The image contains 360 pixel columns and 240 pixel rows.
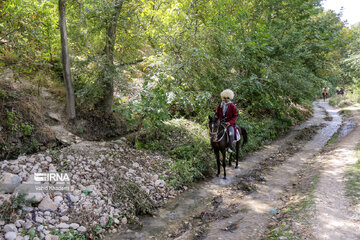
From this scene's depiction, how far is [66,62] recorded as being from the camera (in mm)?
8320

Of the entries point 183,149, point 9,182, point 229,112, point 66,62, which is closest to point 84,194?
point 9,182

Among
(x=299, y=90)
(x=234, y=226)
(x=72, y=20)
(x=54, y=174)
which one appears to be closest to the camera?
(x=234, y=226)

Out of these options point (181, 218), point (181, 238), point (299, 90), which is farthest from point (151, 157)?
point (299, 90)

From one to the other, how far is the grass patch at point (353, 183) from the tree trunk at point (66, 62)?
9.19 metres

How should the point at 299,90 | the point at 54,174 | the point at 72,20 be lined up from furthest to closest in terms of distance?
the point at 299,90
the point at 72,20
the point at 54,174

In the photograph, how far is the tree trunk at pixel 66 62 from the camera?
7883 millimetres

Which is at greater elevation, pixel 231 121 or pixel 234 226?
pixel 231 121

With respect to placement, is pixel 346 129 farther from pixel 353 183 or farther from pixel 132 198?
pixel 132 198

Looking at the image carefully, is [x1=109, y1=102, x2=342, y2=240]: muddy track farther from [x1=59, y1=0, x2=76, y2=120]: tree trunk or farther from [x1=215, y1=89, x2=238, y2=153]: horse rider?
[x1=59, y1=0, x2=76, y2=120]: tree trunk

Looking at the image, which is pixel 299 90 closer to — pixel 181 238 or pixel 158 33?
pixel 158 33

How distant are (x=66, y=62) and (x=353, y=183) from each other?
32.8 ft

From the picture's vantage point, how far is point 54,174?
19.1 feet

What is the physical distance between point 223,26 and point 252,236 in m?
9.88

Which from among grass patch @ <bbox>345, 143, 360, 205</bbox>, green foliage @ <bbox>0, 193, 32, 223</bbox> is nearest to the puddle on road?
grass patch @ <bbox>345, 143, 360, 205</bbox>
